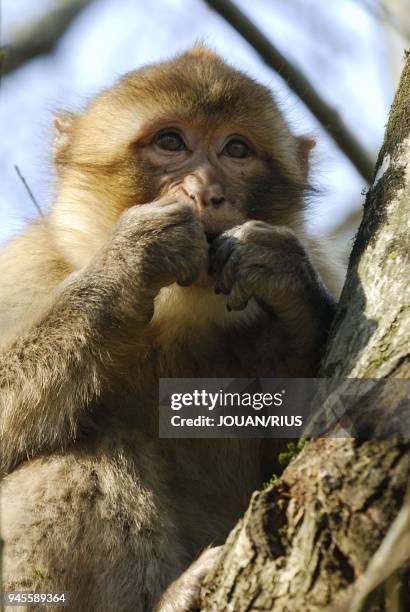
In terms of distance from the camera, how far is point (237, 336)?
5.07m

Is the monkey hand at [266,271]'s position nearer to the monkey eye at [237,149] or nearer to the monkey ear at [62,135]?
the monkey eye at [237,149]

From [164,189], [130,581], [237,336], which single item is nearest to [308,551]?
[130,581]

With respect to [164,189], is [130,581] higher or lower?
lower

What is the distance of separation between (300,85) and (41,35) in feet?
6.21

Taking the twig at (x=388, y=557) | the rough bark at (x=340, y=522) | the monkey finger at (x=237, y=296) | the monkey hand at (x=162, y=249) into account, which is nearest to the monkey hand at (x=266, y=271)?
the monkey finger at (x=237, y=296)

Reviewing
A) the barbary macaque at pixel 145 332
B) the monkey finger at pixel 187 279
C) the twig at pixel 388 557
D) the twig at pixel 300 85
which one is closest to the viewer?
the twig at pixel 388 557

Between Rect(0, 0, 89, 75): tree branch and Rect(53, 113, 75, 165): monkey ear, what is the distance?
558 millimetres

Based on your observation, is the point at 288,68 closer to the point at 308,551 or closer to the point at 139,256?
the point at 139,256

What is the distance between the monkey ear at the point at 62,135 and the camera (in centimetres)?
588

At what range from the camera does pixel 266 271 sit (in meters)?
4.42

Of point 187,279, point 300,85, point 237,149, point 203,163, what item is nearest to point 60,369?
point 187,279

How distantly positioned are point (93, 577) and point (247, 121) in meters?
2.82

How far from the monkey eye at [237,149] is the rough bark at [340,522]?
6.76 feet

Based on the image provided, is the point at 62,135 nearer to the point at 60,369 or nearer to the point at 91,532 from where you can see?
the point at 60,369
